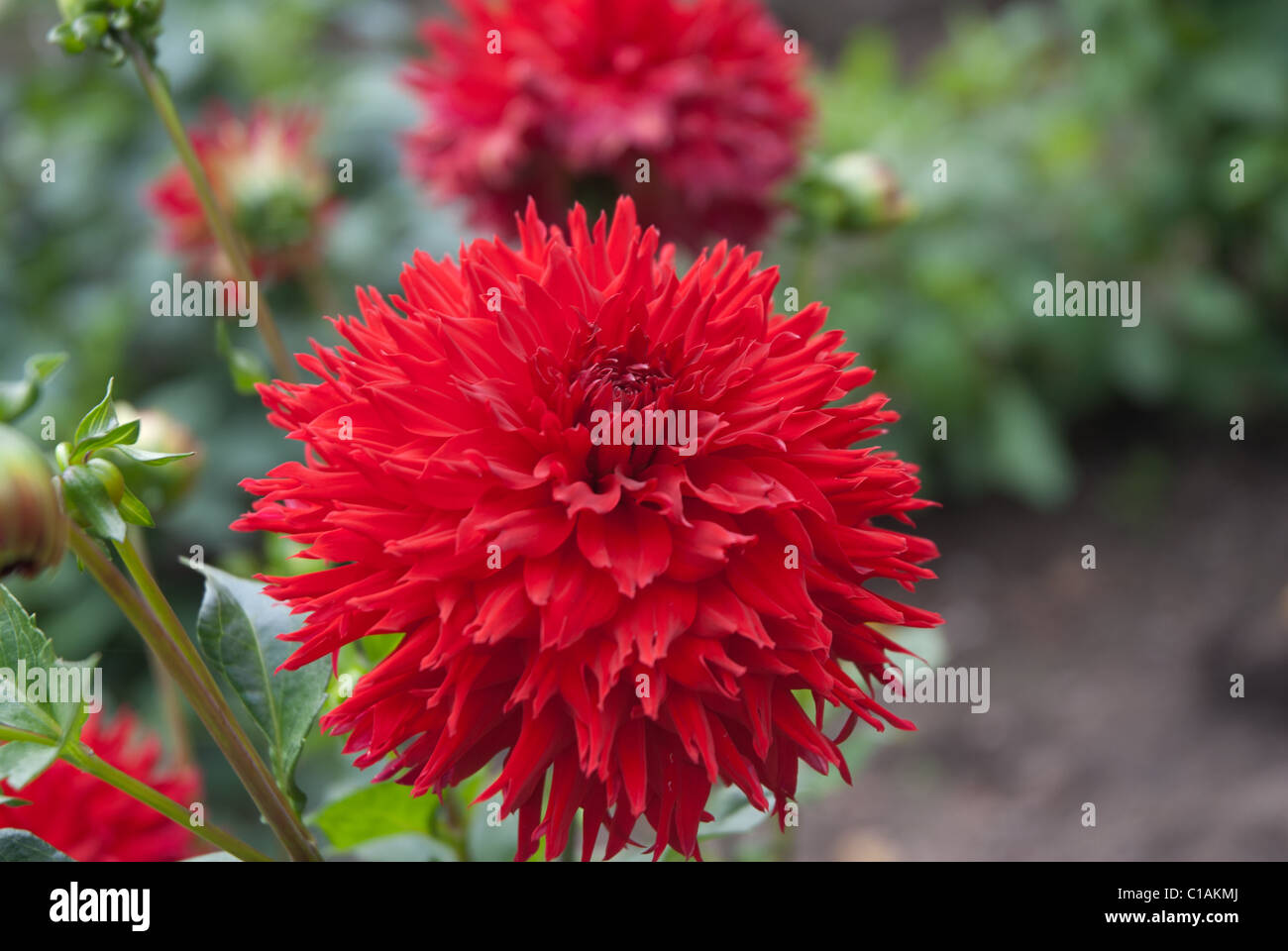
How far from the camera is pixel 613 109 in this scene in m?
0.76

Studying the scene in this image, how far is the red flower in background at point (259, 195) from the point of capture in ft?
2.90

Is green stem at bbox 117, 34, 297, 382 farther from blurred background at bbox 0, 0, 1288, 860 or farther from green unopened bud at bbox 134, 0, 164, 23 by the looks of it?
blurred background at bbox 0, 0, 1288, 860

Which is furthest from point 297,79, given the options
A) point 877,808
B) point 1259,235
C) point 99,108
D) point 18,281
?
point 1259,235

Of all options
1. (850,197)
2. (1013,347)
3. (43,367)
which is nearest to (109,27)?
(43,367)

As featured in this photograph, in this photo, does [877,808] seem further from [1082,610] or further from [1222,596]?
[1222,596]

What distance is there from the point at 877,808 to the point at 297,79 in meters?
1.41

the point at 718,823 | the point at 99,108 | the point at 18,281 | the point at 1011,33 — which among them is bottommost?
the point at 718,823

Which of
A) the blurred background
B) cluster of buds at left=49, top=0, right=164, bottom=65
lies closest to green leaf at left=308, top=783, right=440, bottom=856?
cluster of buds at left=49, top=0, right=164, bottom=65

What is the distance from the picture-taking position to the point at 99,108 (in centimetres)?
166

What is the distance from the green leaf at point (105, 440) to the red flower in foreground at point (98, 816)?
181 millimetres

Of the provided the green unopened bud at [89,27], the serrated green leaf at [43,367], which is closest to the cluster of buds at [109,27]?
the green unopened bud at [89,27]

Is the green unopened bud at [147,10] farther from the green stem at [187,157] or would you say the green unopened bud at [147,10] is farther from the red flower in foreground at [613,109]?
the red flower in foreground at [613,109]
